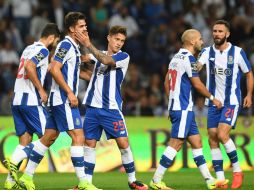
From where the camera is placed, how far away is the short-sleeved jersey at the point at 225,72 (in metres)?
12.0

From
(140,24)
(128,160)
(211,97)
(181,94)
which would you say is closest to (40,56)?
(128,160)

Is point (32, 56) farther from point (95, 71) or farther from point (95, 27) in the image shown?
point (95, 27)

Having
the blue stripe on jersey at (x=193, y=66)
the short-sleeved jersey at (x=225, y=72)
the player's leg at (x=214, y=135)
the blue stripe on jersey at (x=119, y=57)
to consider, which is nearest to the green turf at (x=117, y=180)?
the player's leg at (x=214, y=135)

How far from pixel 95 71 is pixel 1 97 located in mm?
6108

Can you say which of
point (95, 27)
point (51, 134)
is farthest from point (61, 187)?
point (95, 27)

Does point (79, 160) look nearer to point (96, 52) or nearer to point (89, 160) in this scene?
point (89, 160)

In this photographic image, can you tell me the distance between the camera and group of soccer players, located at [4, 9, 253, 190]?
34.8ft

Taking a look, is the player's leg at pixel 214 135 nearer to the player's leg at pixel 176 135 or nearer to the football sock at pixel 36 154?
the player's leg at pixel 176 135

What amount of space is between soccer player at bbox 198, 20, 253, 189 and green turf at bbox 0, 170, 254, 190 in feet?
1.67

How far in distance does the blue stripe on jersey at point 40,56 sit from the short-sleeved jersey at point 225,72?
7.22 feet

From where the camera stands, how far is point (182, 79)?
36.9 ft

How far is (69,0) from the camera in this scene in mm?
20047

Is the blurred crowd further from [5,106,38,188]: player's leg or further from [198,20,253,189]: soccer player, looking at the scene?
[5,106,38,188]: player's leg

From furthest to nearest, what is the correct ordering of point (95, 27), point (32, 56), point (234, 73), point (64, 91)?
point (95, 27)
point (234, 73)
point (32, 56)
point (64, 91)
